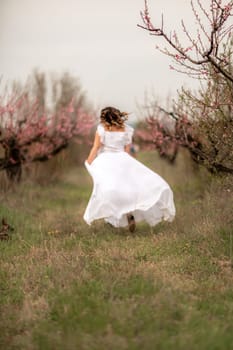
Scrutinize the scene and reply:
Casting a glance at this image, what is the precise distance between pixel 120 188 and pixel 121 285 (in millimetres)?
3131

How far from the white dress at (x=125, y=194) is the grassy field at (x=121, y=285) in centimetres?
29

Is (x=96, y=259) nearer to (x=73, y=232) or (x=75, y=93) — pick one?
(x=73, y=232)

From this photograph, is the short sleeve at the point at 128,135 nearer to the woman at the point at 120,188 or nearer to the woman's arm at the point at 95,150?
the woman at the point at 120,188

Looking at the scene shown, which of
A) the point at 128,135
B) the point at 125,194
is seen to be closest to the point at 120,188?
the point at 125,194

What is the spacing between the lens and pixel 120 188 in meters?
8.05

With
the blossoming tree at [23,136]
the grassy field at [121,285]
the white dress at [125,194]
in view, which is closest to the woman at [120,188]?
the white dress at [125,194]

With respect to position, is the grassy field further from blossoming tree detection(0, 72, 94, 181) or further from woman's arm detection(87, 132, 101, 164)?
blossoming tree detection(0, 72, 94, 181)

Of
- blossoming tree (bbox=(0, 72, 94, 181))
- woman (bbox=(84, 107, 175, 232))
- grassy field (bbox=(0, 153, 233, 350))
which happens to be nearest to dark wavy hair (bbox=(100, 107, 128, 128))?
woman (bbox=(84, 107, 175, 232))

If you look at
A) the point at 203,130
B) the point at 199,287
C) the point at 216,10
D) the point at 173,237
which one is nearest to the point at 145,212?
the point at 173,237

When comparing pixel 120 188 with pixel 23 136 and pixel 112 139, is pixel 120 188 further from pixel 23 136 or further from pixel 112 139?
pixel 23 136

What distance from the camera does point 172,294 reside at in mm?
4777

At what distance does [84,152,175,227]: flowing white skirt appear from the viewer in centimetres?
799

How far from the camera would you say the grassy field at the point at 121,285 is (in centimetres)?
406

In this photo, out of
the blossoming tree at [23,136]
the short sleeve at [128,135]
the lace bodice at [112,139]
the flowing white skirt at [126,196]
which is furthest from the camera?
the blossoming tree at [23,136]
